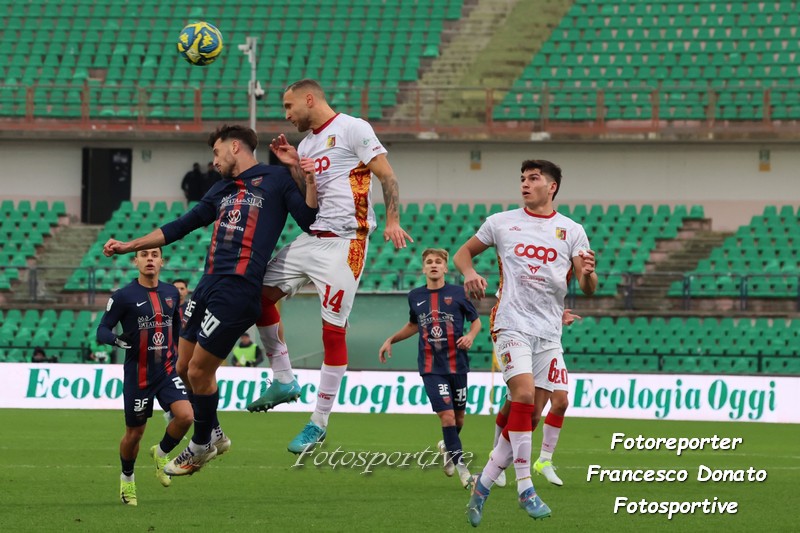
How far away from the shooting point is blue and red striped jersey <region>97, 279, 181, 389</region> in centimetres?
1172

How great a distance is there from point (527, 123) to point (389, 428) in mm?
14099

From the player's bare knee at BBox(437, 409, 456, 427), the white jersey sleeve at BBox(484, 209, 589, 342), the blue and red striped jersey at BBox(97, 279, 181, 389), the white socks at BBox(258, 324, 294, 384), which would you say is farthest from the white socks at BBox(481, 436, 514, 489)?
the blue and red striped jersey at BBox(97, 279, 181, 389)

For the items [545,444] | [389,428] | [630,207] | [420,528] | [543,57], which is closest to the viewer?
[420,528]

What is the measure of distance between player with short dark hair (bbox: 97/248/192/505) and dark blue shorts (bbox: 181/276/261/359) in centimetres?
187

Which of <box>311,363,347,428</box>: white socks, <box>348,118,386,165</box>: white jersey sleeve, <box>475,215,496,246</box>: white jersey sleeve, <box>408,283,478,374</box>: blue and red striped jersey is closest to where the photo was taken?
<box>348,118,386,165</box>: white jersey sleeve

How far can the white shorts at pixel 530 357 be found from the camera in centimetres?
1003

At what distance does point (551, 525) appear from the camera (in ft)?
32.6

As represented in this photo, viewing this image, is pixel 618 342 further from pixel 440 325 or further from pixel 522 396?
pixel 522 396

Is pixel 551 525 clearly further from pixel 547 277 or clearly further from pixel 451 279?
pixel 451 279

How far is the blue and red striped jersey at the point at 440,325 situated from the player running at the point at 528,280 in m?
2.92

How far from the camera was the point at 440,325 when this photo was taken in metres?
13.5

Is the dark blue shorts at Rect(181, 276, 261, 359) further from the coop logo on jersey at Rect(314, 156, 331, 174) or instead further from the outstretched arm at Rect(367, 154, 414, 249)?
the outstretched arm at Rect(367, 154, 414, 249)

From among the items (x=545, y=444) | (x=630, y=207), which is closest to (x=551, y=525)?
(x=545, y=444)

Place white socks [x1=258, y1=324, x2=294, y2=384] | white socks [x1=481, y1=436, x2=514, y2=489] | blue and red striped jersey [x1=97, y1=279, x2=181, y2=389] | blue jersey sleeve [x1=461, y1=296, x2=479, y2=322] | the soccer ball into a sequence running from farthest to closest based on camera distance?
blue jersey sleeve [x1=461, y1=296, x2=479, y2=322] < the soccer ball < blue and red striped jersey [x1=97, y1=279, x2=181, y2=389] < white socks [x1=258, y1=324, x2=294, y2=384] < white socks [x1=481, y1=436, x2=514, y2=489]
